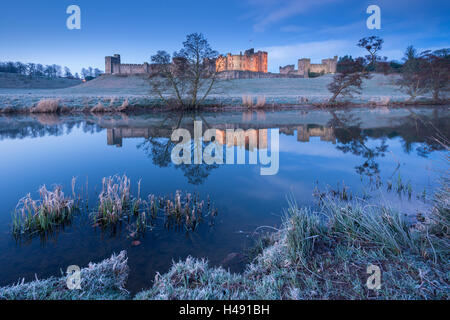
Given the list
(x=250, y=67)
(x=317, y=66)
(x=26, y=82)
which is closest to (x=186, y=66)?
(x=250, y=67)

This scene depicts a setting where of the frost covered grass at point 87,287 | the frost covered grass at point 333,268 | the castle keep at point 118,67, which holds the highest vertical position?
the castle keep at point 118,67

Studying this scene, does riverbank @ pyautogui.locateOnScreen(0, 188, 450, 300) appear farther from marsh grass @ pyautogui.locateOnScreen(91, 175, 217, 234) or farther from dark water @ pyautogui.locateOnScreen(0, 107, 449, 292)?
marsh grass @ pyautogui.locateOnScreen(91, 175, 217, 234)

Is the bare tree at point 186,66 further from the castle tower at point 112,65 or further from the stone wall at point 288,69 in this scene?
the stone wall at point 288,69

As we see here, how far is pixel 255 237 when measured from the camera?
3.60m

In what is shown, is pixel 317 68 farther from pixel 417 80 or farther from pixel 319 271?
pixel 319 271

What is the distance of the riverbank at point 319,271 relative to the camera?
2133 millimetres

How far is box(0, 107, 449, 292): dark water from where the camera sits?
3172 millimetres

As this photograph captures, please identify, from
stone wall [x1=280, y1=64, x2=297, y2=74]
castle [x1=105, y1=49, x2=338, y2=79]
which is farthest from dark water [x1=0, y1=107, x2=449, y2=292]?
stone wall [x1=280, y1=64, x2=297, y2=74]

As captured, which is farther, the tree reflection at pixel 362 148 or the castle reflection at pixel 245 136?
the castle reflection at pixel 245 136

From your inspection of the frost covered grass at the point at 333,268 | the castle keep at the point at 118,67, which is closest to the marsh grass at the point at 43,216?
the frost covered grass at the point at 333,268

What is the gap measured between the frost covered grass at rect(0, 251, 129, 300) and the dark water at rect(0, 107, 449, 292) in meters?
0.18

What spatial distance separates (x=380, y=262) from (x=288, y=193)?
8.99ft
